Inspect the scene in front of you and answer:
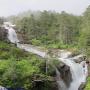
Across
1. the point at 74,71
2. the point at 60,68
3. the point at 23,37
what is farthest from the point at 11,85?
the point at 23,37

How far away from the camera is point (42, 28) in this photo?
71500 millimetres

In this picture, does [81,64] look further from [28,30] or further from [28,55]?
[28,30]

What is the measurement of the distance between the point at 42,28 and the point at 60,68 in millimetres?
37090

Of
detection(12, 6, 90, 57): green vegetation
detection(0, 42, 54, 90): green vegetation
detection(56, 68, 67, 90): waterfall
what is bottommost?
detection(56, 68, 67, 90): waterfall

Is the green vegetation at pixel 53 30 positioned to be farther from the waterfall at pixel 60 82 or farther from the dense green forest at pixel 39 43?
the waterfall at pixel 60 82

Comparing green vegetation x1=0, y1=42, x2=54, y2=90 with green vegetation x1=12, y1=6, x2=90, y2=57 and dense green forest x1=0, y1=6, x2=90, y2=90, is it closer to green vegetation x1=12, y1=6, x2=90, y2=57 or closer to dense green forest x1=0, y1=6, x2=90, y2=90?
dense green forest x1=0, y1=6, x2=90, y2=90

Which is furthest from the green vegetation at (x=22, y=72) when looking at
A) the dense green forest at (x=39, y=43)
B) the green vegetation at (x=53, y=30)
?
the green vegetation at (x=53, y=30)

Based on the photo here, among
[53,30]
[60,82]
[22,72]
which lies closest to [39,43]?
[53,30]

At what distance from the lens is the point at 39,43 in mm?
60875

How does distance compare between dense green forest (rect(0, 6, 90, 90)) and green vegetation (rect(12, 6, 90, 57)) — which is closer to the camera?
dense green forest (rect(0, 6, 90, 90))

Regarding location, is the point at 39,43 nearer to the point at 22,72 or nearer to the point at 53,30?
the point at 53,30

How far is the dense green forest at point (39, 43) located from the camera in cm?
2764

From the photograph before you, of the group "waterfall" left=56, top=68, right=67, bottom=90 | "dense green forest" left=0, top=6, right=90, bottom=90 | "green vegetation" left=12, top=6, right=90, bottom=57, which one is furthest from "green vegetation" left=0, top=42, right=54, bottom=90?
"green vegetation" left=12, top=6, right=90, bottom=57

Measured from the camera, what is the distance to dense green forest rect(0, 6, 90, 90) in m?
27.6
